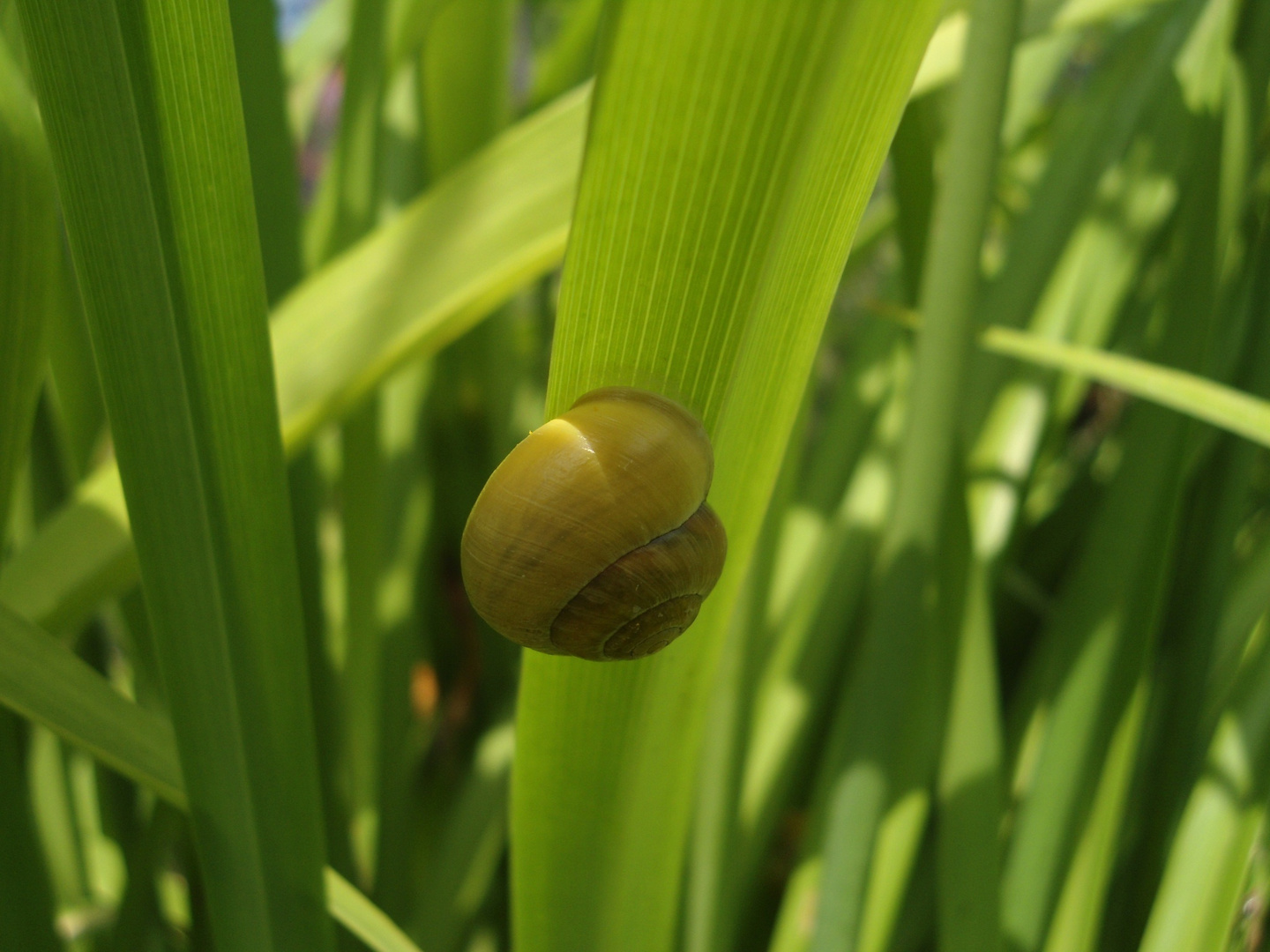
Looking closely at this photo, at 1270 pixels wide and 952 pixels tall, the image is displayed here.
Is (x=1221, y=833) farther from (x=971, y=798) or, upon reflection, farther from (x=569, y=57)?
(x=569, y=57)

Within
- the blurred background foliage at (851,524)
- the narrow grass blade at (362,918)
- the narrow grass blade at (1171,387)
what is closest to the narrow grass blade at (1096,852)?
the blurred background foliage at (851,524)

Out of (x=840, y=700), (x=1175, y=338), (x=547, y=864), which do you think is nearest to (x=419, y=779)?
(x=840, y=700)

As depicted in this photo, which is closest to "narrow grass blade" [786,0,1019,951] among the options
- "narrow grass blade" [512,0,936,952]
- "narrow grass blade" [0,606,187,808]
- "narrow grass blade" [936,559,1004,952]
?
"narrow grass blade" [936,559,1004,952]

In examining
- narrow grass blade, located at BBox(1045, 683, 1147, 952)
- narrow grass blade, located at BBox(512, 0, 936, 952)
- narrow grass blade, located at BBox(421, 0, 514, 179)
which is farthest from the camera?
narrow grass blade, located at BBox(421, 0, 514, 179)

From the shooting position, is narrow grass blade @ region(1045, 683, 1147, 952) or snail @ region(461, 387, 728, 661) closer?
snail @ region(461, 387, 728, 661)

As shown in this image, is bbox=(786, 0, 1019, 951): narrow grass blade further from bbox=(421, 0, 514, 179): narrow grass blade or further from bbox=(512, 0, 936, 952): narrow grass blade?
bbox=(421, 0, 514, 179): narrow grass blade

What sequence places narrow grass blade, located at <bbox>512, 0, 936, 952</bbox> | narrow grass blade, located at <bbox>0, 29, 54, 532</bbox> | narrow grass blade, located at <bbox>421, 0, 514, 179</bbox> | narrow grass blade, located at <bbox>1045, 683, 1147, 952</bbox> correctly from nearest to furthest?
narrow grass blade, located at <bbox>512, 0, 936, 952</bbox>
narrow grass blade, located at <bbox>0, 29, 54, 532</bbox>
narrow grass blade, located at <bbox>1045, 683, 1147, 952</bbox>
narrow grass blade, located at <bbox>421, 0, 514, 179</bbox>

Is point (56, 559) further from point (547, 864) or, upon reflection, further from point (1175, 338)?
point (1175, 338)
